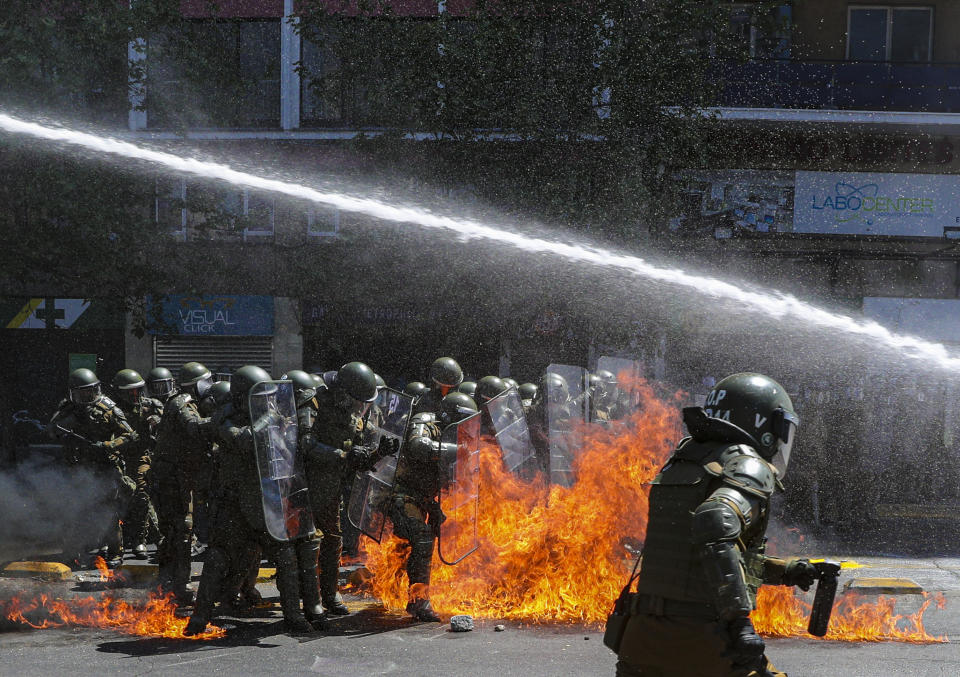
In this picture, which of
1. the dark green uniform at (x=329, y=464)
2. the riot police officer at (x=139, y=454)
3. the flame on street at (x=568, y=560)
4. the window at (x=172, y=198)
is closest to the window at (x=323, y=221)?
the window at (x=172, y=198)

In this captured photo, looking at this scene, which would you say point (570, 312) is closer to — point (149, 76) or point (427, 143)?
point (427, 143)

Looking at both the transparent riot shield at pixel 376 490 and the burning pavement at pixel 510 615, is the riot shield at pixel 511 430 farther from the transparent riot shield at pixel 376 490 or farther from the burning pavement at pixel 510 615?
the transparent riot shield at pixel 376 490

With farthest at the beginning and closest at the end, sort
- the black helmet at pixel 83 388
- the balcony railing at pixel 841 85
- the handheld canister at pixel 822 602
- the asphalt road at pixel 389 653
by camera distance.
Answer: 1. the balcony railing at pixel 841 85
2. the black helmet at pixel 83 388
3. the asphalt road at pixel 389 653
4. the handheld canister at pixel 822 602

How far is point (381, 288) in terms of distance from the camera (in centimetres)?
1462

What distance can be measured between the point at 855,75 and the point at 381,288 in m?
7.98

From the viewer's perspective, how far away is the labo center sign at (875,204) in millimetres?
15344

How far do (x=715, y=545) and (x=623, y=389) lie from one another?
6.93 metres

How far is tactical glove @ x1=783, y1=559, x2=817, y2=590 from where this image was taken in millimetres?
3617

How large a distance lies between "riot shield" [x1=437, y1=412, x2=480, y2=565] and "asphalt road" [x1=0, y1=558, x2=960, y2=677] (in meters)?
0.56

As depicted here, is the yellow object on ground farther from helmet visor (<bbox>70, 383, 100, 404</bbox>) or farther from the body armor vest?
the body armor vest

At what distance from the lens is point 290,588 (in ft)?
21.6

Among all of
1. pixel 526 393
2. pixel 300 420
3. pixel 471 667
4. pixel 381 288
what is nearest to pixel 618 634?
pixel 471 667

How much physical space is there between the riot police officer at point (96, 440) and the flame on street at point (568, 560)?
2.67 meters

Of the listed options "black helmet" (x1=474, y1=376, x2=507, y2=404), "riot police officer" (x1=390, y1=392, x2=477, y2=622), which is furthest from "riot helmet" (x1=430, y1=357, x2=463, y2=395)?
"riot police officer" (x1=390, y1=392, x2=477, y2=622)
